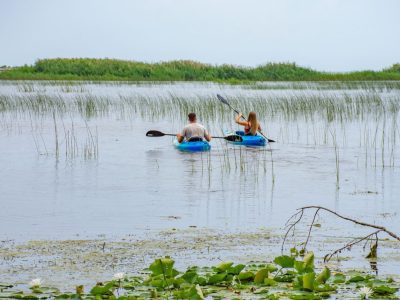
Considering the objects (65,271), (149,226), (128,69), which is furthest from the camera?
(128,69)

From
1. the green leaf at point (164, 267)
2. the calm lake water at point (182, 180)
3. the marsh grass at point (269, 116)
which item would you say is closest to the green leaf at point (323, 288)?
the green leaf at point (164, 267)

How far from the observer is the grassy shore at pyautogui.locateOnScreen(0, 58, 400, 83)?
63656mm

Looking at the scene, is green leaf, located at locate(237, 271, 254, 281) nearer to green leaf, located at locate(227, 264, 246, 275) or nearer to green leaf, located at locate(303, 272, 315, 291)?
green leaf, located at locate(227, 264, 246, 275)

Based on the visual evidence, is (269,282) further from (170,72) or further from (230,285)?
(170,72)

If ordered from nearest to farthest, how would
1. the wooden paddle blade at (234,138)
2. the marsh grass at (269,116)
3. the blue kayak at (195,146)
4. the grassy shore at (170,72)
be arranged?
the blue kayak at (195,146), the wooden paddle blade at (234,138), the marsh grass at (269,116), the grassy shore at (170,72)

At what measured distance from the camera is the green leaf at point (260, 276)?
696cm

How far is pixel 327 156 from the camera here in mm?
18781

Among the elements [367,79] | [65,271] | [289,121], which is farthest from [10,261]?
[367,79]

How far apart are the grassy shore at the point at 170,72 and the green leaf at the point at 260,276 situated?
→ 178ft

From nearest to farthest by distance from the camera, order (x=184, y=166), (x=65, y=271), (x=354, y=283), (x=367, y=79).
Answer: (x=354, y=283)
(x=65, y=271)
(x=184, y=166)
(x=367, y=79)

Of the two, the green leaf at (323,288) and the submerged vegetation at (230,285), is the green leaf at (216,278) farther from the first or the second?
the green leaf at (323,288)

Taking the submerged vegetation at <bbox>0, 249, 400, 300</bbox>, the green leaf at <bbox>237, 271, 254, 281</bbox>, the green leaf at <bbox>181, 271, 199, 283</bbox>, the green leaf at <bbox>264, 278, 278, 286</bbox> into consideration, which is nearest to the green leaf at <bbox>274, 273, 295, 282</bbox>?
the submerged vegetation at <bbox>0, 249, 400, 300</bbox>

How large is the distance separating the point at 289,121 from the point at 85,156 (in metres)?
10.9

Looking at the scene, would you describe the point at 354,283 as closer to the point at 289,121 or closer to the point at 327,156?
the point at 327,156
